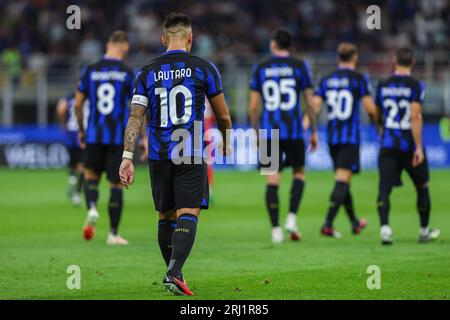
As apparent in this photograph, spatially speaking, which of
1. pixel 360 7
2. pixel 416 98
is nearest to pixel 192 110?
pixel 416 98

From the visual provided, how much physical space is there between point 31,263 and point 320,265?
9.89ft

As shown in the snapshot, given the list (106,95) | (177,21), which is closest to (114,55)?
(106,95)

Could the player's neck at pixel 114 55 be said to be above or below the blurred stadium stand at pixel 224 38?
below

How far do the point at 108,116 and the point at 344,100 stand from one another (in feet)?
10.3

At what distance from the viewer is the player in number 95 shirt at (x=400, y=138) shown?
40.0 ft

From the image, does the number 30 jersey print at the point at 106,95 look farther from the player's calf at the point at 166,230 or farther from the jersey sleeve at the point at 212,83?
the jersey sleeve at the point at 212,83

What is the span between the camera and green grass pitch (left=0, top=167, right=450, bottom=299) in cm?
857

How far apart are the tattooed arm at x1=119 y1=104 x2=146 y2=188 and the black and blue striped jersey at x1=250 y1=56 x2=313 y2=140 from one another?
4681mm

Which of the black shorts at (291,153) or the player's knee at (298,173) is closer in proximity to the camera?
the black shorts at (291,153)

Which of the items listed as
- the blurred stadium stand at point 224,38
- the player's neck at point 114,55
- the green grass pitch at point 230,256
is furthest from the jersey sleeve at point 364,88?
the blurred stadium stand at point 224,38

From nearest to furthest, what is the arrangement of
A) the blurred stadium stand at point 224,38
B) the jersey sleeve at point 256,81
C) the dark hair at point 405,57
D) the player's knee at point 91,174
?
the dark hair at point 405,57, the player's knee at point 91,174, the jersey sleeve at point 256,81, the blurred stadium stand at point 224,38

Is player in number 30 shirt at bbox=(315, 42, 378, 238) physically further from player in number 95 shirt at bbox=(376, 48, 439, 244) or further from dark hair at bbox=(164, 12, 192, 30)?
dark hair at bbox=(164, 12, 192, 30)

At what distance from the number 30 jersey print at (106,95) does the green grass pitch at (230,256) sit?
137cm
